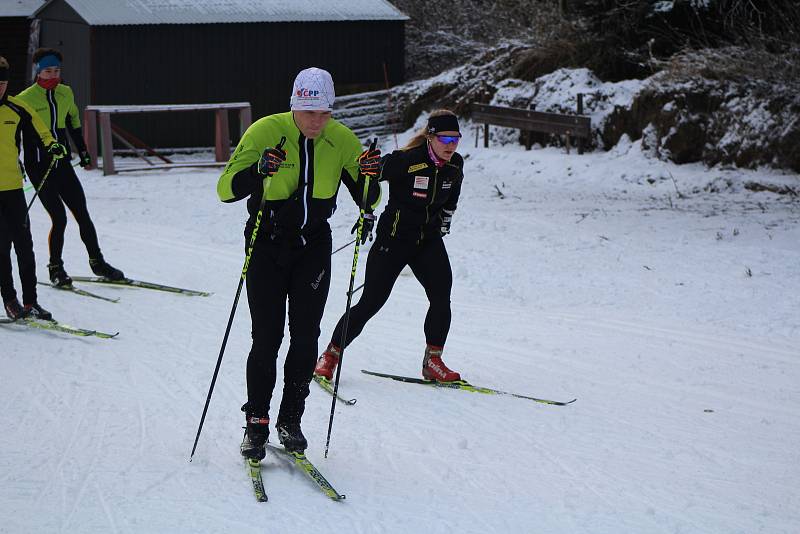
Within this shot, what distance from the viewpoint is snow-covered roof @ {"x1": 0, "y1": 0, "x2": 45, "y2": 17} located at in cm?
2377

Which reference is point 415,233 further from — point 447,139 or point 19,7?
point 19,7

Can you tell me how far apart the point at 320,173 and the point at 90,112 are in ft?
48.1

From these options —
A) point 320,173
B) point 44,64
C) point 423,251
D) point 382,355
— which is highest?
point 44,64

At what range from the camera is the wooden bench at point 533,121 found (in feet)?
54.8

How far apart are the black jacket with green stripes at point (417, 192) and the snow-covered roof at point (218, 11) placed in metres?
15.4

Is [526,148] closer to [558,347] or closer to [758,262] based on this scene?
[758,262]

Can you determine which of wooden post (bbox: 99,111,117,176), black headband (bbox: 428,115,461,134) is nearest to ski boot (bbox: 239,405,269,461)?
black headband (bbox: 428,115,461,134)

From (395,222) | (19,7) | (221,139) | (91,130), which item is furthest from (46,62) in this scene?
(19,7)

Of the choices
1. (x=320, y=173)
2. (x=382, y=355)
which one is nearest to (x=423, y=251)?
(x=382, y=355)

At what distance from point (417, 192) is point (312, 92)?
1.83 metres

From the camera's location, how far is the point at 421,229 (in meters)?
6.64

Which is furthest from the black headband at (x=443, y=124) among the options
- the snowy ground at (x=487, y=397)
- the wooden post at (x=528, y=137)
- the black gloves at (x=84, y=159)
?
the wooden post at (x=528, y=137)

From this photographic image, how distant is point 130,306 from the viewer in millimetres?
9109

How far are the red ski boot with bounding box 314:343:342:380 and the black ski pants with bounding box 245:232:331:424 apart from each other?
1.59 metres
